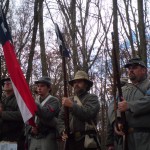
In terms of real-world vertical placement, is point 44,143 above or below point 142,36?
below

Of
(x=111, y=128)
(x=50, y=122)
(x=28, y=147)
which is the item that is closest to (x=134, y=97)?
(x=111, y=128)

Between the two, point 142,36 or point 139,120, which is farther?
point 142,36

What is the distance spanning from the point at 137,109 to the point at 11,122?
8.57 feet

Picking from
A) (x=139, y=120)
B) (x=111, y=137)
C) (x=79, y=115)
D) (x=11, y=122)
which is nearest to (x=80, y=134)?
(x=79, y=115)

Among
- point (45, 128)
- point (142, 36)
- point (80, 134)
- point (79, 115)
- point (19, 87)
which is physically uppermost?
point (142, 36)

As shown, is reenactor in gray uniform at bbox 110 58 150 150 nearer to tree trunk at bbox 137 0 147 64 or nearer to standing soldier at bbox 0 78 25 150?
standing soldier at bbox 0 78 25 150

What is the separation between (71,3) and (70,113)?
1027 cm

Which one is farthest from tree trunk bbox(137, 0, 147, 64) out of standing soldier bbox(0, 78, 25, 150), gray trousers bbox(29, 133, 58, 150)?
standing soldier bbox(0, 78, 25, 150)

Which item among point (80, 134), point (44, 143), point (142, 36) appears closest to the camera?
point (80, 134)

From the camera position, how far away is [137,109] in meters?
4.82

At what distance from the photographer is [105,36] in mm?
16750

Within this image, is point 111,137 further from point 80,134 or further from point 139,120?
point 139,120

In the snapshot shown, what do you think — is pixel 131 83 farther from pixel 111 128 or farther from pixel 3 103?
pixel 3 103

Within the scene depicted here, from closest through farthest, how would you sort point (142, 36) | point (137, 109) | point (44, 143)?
1. point (137, 109)
2. point (44, 143)
3. point (142, 36)
